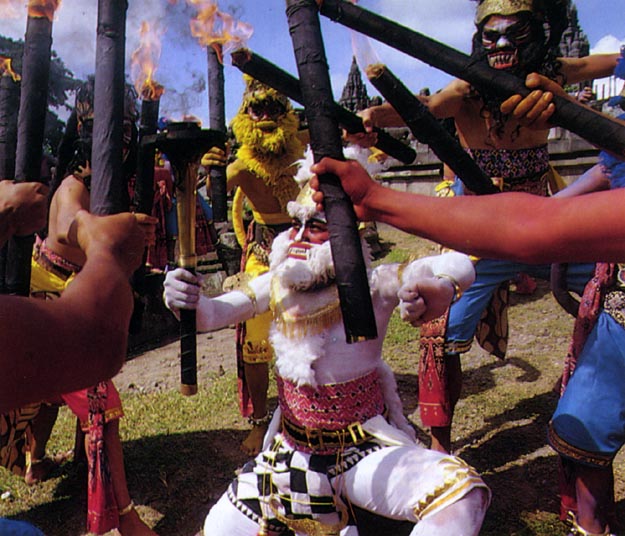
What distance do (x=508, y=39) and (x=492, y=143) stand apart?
709 mm

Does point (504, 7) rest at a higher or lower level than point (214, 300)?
higher

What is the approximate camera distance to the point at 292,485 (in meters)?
2.72

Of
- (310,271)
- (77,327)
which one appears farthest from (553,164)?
(77,327)

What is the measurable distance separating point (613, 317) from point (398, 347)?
11.8 ft

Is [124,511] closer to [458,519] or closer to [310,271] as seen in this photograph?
[310,271]

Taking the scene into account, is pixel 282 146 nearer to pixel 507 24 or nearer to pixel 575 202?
pixel 507 24

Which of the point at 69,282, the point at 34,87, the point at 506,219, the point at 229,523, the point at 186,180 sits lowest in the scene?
the point at 229,523

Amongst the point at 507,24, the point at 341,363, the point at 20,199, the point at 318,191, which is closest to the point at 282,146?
the point at 507,24

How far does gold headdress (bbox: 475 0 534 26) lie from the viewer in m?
3.53

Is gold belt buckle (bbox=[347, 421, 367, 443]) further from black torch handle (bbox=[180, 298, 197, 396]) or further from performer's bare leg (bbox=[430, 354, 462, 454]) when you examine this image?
performer's bare leg (bbox=[430, 354, 462, 454])

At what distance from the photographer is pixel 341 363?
9.22 ft

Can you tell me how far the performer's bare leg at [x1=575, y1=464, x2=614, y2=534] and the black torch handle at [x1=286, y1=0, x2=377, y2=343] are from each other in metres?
1.59

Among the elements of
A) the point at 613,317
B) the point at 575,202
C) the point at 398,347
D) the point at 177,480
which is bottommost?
the point at 177,480

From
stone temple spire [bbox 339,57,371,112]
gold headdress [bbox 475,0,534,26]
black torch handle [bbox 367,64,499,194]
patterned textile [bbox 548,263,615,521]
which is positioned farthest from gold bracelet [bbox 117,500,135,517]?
stone temple spire [bbox 339,57,371,112]
